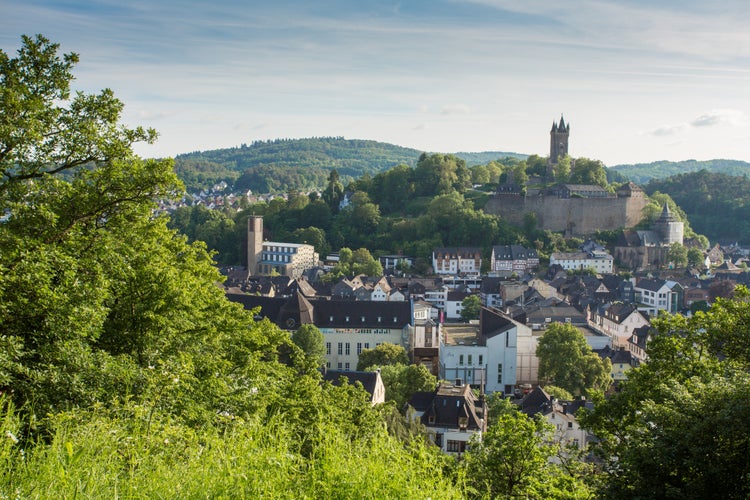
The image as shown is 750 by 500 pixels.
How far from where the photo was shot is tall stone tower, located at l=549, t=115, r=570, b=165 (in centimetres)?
10281

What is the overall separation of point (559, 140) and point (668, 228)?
2647 cm

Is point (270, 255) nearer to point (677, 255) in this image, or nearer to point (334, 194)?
point (334, 194)

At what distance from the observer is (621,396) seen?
12.3 metres

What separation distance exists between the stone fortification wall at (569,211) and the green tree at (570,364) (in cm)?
5032

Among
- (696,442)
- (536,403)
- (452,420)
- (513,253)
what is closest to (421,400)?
(452,420)

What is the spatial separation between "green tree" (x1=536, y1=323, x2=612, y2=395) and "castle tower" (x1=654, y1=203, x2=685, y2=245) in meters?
49.2

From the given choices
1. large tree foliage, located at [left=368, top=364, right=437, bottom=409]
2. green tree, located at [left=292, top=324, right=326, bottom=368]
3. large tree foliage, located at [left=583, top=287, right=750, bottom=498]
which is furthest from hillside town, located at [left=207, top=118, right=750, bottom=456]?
large tree foliage, located at [left=583, top=287, right=750, bottom=498]

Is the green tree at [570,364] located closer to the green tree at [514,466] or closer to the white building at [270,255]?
the green tree at [514,466]

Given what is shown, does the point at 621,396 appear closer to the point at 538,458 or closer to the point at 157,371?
the point at 538,458

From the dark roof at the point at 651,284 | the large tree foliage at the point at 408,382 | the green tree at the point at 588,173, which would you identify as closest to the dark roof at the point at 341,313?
the large tree foliage at the point at 408,382

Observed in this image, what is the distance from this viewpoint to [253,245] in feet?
254

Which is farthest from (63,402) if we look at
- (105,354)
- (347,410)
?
(347,410)

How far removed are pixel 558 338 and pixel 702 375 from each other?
24633 millimetres

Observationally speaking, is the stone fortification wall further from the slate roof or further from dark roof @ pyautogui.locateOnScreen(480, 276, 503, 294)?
the slate roof
